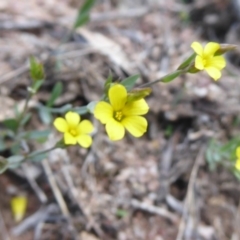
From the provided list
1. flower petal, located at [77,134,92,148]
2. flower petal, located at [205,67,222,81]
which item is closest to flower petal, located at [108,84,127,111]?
flower petal, located at [77,134,92,148]

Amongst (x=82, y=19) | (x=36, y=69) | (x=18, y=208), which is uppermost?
(x=82, y=19)

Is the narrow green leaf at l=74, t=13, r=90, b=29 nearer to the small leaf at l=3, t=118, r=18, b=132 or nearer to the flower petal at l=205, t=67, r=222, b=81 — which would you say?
the small leaf at l=3, t=118, r=18, b=132

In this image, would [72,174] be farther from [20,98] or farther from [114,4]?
[114,4]

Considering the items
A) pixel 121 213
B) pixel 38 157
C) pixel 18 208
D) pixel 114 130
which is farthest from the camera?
pixel 121 213

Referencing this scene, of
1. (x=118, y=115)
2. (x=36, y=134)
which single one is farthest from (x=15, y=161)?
(x=118, y=115)

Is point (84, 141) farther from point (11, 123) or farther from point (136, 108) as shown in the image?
point (11, 123)

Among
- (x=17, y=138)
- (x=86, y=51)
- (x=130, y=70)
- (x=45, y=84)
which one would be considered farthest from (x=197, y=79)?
(x=17, y=138)

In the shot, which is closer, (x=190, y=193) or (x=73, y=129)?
(x=73, y=129)
